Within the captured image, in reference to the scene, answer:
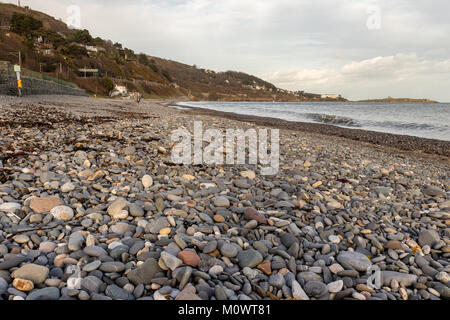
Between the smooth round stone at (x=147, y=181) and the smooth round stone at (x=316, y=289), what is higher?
the smooth round stone at (x=147, y=181)

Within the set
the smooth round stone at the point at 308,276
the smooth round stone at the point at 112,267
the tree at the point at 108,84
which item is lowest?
the smooth round stone at the point at 308,276

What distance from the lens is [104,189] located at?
13.3 feet

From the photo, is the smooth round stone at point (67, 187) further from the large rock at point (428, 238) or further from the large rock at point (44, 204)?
the large rock at point (428, 238)

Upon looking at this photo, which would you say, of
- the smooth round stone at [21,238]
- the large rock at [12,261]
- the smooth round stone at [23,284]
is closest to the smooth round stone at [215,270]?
the smooth round stone at [23,284]

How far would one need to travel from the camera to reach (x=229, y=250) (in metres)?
2.71

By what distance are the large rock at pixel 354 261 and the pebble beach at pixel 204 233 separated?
0.03ft

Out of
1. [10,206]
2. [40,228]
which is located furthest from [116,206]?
[10,206]

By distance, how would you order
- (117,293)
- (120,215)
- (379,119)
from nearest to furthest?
(117,293)
(120,215)
(379,119)

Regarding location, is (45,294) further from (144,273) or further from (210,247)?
(210,247)

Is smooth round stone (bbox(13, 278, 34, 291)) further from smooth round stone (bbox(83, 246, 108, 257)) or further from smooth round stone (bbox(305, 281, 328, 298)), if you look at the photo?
smooth round stone (bbox(305, 281, 328, 298))

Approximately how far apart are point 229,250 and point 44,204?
7.85 ft

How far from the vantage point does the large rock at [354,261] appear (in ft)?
8.75
